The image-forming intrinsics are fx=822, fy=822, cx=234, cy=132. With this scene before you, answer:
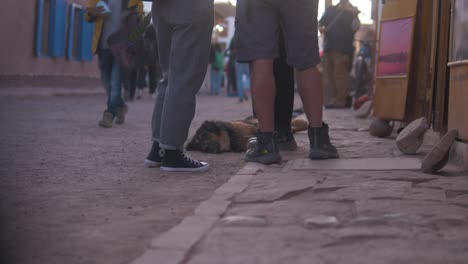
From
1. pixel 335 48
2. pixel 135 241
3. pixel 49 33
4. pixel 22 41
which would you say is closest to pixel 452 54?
pixel 135 241

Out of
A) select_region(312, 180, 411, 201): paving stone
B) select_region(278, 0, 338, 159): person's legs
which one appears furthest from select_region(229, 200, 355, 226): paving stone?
select_region(278, 0, 338, 159): person's legs

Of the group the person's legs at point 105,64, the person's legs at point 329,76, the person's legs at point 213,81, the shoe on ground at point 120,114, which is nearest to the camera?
the person's legs at point 105,64

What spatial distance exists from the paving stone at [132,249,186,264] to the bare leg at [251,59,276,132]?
7.71ft

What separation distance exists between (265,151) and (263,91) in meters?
0.36

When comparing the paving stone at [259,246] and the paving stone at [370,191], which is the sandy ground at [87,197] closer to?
the paving stone at [259,246]

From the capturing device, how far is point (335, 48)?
13.1 meters

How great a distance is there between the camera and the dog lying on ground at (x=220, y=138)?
5.77m

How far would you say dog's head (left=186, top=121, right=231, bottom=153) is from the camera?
A: 5758mm

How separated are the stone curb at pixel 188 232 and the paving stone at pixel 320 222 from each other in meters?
0.34

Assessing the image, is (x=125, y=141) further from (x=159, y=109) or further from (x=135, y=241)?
(x=135, y=241)

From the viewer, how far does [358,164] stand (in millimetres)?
4645

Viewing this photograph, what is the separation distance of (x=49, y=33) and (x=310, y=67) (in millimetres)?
14641

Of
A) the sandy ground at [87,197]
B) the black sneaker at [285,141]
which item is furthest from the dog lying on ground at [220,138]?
the black sneaker at [285,141]

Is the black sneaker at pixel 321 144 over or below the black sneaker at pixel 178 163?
over
